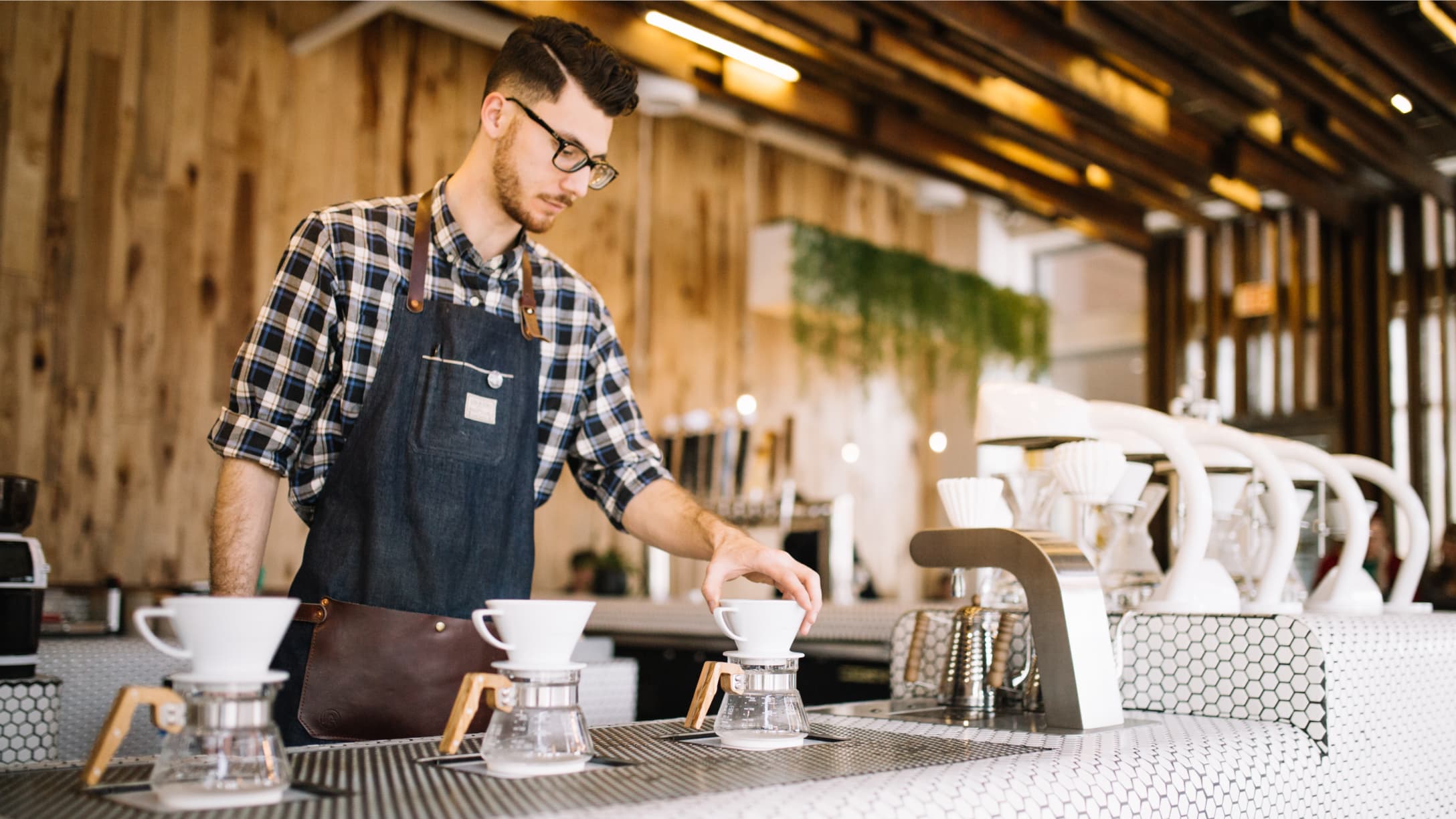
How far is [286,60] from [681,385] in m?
2.61

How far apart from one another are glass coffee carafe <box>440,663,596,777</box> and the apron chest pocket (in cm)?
72

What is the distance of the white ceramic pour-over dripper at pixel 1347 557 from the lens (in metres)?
2.01

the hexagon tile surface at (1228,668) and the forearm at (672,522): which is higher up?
the forearm at (672,522)

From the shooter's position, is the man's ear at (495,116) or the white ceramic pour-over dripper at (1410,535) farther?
the white ceramic pour-over dripper at (1410,535)

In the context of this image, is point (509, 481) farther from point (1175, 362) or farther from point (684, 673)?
point (1175, 362)

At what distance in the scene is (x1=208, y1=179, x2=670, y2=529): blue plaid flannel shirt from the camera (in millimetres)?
1636

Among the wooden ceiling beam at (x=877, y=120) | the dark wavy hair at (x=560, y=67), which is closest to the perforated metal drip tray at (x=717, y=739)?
the dark wavy hair at (x=560, y=67)

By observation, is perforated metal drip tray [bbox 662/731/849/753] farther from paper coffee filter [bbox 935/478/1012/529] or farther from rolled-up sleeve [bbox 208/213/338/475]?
rolled-up sleeve [bbox 208/213/338/475]

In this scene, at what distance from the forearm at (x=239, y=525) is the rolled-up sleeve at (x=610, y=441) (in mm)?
473

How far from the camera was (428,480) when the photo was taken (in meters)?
1.64

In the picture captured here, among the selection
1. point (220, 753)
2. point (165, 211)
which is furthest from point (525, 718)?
point (165, 211)

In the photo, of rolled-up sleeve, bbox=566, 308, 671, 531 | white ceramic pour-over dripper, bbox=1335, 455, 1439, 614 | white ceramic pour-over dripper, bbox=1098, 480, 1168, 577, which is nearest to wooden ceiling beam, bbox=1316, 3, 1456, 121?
white ceramic pour-over dripper, bbox=1335, 455, 1439, 614

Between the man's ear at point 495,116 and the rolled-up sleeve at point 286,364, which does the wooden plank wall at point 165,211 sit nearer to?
the rolled-up sleeve at point 286,364

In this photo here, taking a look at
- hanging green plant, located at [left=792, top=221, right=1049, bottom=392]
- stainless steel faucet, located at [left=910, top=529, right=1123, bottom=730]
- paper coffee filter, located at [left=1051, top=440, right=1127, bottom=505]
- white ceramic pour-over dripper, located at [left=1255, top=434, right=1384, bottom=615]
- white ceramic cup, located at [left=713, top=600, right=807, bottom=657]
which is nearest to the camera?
white ceramic cup, located at [left=713, top=600, right=807, bottom=657]
